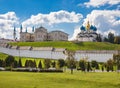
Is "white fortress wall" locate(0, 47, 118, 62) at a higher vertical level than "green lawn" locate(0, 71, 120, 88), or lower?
higher

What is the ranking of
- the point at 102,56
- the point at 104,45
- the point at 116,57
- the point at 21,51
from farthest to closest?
the point at 104,45, the point at 21,51, the point at 102,56, the point at 116,57

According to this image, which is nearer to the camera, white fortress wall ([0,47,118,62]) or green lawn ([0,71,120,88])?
green lawn ([0,71,120,88])

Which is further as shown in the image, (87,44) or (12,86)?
(87,44)

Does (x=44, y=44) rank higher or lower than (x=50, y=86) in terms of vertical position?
higher

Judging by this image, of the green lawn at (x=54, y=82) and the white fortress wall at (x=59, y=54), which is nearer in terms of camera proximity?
the green lawn at (x=54, y=82)

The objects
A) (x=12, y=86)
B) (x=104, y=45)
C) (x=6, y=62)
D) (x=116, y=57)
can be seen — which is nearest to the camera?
(x=12, y=86)

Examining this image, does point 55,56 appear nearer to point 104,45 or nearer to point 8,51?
point 8,51

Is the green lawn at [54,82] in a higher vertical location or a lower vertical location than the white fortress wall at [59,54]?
lower

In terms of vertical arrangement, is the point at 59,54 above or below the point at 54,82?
above

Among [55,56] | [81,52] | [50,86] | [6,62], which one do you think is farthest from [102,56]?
[50,86]

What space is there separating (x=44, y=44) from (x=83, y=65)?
306 feet

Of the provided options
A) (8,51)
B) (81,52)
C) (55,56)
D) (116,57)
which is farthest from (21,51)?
(116,57)

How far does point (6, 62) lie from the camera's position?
100 meters

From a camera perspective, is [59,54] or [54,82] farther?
[59,54]
